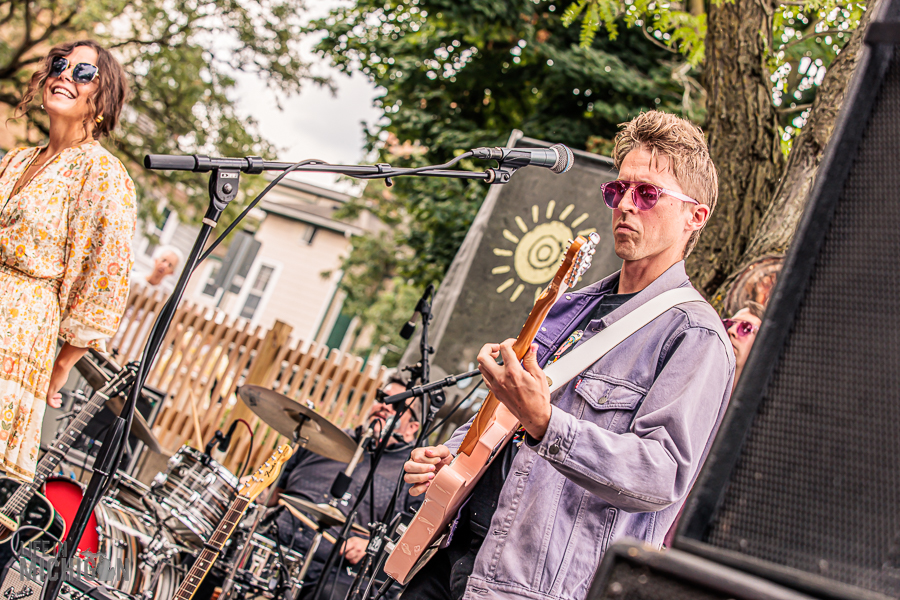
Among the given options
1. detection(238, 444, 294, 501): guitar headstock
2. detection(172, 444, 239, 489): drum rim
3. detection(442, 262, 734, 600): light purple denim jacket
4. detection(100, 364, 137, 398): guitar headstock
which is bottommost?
detection(172, 444, 239, 489): drum rim

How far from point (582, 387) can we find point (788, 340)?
1018 mm

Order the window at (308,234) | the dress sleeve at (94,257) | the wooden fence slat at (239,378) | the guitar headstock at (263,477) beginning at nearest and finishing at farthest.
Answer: the dress sleeve at (94,257) < the guitar headstock at (263,477) < the wooden fence slat at (239,378) < the window at (308,234)

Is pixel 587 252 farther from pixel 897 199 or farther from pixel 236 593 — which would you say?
pixel 236 593

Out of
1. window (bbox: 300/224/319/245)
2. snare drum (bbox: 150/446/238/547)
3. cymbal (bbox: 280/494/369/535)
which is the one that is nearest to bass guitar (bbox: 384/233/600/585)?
cymbal (bbox: 280/494/369/535)

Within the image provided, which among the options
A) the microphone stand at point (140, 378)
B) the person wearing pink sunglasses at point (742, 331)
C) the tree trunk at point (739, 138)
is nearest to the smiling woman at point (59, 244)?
the microphone stand at point (140, 378)

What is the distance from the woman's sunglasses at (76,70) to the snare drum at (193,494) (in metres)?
2.52

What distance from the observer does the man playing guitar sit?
1.53 metres

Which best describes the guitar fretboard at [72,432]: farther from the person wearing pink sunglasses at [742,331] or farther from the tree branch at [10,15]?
the tree branch at [10,15]

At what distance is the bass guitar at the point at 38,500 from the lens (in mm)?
3018

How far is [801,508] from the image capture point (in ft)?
2.36

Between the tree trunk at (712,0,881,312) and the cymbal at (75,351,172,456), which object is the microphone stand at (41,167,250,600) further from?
the tree trunk at (712,0,881,312)

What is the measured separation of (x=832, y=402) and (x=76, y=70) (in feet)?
9.45

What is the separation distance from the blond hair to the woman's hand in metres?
1.07

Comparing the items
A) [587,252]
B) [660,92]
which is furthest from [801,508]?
[660,92]
